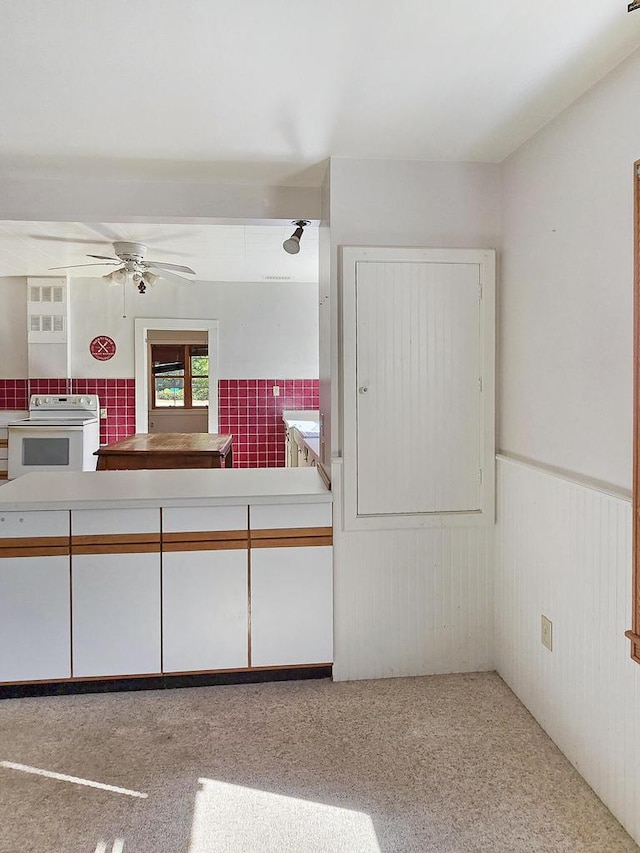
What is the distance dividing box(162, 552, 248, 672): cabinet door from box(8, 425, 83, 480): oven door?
10.7 ft

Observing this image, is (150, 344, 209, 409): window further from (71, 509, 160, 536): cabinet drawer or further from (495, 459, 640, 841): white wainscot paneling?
(495, 459, 640, 841): white wainscot paneling

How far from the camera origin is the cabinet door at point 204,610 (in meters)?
2.38

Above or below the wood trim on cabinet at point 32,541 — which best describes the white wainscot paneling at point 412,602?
below

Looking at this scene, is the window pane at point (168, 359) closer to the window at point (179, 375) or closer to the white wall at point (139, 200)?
the window at point (179, 375)

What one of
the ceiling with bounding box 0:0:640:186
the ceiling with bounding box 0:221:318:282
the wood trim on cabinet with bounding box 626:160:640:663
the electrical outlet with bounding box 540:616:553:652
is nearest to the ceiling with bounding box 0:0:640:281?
the ceiling with bounding box 0:0:640:186

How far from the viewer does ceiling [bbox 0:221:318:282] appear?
384 cm

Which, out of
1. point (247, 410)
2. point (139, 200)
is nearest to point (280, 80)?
point (139, 200)

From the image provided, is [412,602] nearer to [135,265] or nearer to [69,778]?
[69,778]

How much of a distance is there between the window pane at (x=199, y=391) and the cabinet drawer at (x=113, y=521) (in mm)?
5474

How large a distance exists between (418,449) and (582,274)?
0.96 metres

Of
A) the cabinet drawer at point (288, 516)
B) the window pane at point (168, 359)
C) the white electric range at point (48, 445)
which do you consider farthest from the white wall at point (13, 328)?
the cabinet drawer at point (288, 516)

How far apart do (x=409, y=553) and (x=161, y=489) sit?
44.8 inches

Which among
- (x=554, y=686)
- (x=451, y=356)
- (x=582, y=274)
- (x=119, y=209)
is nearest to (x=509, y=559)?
(x=554, y=686)

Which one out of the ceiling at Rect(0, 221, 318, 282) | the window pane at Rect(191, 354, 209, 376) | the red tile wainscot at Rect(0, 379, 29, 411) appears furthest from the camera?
the window pane at Rect(191, 354, 209, 376)
